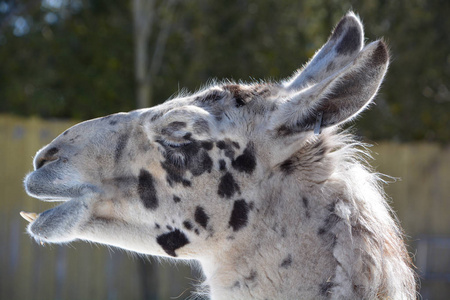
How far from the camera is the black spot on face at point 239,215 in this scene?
314 centimetres

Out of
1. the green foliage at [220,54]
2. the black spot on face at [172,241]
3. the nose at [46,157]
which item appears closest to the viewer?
the black spot on face at [172,241]

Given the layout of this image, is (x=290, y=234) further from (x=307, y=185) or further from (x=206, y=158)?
(x=206, y=158)

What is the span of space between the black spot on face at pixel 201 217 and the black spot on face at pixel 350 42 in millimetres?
1078

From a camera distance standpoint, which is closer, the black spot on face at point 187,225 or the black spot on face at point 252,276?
the black spot on face at point 252,276

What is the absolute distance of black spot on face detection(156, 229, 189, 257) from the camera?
3.23m

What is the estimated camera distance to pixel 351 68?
9.13 feet

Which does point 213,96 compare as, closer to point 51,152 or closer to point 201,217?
point 201,217

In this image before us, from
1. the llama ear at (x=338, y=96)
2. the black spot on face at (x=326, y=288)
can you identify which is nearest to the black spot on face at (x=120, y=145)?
the llama ear at (x=338, y=96)

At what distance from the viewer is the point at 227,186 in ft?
10.4

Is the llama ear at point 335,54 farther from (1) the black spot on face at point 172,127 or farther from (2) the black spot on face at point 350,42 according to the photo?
(1) the black spot on face at point 172,127

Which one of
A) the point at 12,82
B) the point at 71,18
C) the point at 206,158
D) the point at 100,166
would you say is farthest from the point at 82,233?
the point at 71,18

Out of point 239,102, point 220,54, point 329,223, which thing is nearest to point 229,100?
point 239,102

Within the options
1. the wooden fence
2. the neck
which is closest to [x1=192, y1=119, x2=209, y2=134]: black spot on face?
the neck

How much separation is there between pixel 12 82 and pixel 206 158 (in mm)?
8929
